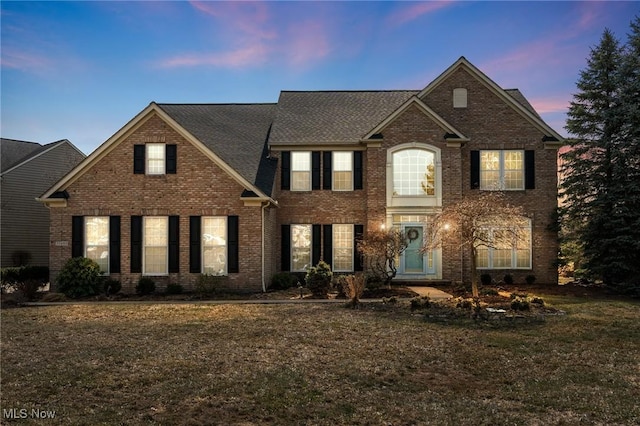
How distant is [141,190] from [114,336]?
901 cm

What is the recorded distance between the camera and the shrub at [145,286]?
17500 mm

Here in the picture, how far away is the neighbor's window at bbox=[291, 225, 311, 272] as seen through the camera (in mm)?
21172

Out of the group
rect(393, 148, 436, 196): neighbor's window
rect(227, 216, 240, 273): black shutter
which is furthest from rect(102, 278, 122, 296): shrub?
rect(393, 148, 436, 196): neighbor's window

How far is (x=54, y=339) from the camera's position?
10.3 meters

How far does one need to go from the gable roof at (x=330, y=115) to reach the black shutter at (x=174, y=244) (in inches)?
231

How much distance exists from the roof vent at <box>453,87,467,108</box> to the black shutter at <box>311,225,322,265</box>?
→ 8796 millimetres

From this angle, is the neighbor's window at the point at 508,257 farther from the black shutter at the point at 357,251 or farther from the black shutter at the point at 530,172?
the black shutter at the point at 357,251

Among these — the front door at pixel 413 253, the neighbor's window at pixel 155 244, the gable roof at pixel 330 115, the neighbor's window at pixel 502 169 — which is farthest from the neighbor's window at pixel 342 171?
the neighbor's window at pixel 155 244

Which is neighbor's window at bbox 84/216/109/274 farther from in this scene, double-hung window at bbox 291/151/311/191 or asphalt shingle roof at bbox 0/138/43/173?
asphalt shingle roof at bbox 0/138/43/173

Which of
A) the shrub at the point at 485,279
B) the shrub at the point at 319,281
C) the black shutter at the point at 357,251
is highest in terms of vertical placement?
the black shutter at the point at 357,251

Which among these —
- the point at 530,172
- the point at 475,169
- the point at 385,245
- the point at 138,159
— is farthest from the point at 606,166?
the point at 138,159

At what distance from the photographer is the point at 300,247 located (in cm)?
2133

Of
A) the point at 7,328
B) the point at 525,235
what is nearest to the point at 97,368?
the point at 7,328

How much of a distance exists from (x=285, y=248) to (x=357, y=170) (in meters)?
4.96
